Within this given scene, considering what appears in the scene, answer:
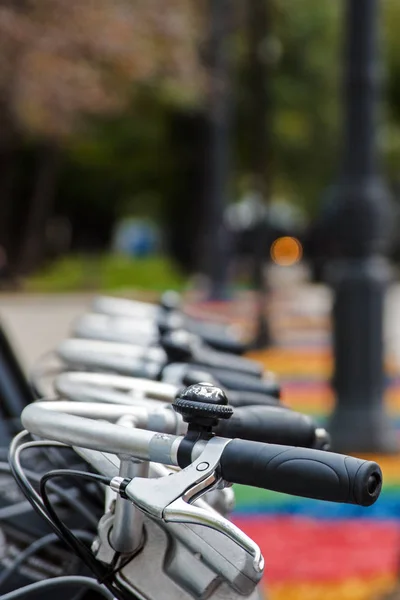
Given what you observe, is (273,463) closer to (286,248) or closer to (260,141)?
(260,141)

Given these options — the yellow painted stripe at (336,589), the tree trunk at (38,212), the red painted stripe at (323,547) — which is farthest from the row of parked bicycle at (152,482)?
the tree trunk at (38,212)

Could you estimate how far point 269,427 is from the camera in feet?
6.01

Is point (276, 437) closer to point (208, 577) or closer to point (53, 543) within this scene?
point (208, 577)

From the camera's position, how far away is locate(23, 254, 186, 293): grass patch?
77.5ft

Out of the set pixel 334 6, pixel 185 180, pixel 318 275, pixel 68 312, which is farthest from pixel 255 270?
pixel 185 180

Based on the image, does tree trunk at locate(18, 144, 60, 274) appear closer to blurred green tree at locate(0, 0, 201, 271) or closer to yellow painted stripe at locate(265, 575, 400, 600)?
blurred green tree at locate(0, 0, 201, 271)

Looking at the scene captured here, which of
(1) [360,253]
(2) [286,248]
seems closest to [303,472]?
(1) [360,253]

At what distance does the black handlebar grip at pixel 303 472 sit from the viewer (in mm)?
1388

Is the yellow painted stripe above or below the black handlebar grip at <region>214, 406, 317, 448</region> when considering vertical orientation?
below

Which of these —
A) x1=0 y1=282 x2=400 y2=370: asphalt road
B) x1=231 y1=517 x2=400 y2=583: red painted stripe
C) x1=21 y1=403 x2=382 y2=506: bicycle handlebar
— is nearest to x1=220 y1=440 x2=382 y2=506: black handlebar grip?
x1=21 y1=403 x2=382 y2=506: bicycle handlebar

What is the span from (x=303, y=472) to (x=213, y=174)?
1818 cm

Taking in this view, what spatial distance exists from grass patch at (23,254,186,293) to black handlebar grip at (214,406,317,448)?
20.8m

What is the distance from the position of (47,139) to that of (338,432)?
15.7m

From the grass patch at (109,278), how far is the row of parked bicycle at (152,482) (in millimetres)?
20553
